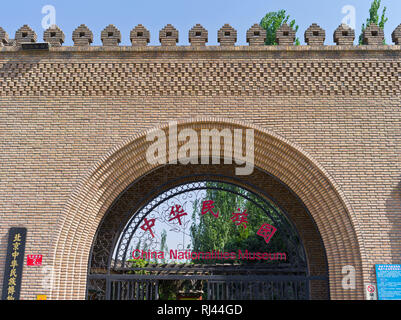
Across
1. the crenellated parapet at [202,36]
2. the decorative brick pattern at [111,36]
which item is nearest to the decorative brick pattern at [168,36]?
the crenellated parapet at [202,36]

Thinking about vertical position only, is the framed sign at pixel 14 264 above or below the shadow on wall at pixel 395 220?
below

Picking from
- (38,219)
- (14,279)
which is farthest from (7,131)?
(14,279)

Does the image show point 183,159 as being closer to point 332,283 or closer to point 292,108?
point 292,108

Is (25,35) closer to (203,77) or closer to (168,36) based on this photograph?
(168,36)

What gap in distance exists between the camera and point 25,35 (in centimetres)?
700

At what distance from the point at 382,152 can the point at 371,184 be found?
0.61 meters

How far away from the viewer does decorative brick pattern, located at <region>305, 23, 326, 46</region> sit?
22.4ft

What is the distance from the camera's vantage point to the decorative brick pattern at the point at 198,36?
688cm

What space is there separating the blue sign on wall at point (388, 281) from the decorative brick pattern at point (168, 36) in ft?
17.0

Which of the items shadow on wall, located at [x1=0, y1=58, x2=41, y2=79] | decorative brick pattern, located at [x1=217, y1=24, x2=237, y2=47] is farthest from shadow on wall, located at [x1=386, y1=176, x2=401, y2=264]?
shadow on wall, located at [x1=0, y1=58, x2=41, y2=79]

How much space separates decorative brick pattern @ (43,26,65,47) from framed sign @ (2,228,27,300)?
343 cm

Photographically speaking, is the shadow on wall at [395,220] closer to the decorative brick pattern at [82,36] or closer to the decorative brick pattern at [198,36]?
the decorative brick pattern at [198,36]

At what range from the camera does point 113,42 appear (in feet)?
22.6

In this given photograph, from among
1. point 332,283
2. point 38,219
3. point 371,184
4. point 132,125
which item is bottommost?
point 332,283
